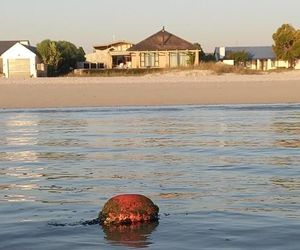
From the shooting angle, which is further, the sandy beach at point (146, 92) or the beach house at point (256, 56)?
the beach house at point (256, 56)

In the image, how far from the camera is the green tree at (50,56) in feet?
179

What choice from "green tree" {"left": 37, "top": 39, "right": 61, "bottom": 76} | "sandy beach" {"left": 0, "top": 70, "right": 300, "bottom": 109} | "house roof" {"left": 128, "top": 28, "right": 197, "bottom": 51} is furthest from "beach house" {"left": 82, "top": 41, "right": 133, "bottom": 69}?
"sandy beach" {"left": 0, "top": 70, "right": 300, "bottom": 109}

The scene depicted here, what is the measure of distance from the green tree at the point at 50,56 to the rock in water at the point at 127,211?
47981 millimetres

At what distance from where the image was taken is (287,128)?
1611 cm

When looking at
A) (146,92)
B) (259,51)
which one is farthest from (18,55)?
→ (259,51)

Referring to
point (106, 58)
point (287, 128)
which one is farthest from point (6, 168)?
point (106, 58)

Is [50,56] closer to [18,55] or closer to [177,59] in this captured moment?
[18,55]

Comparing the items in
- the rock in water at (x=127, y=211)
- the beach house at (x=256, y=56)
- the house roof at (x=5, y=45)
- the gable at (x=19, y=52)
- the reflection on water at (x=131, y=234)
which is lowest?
the reflection on water at (x=131, y=234)

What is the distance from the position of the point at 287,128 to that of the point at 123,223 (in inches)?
395

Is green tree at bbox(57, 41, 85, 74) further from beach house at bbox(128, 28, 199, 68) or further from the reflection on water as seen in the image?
the reflection on water

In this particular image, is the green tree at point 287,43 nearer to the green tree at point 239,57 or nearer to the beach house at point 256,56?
the beach house at point 256,56

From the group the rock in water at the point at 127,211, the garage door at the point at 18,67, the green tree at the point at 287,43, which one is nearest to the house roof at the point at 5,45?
the garage door at the point at 18,67

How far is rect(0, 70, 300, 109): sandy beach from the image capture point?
27.4 metres

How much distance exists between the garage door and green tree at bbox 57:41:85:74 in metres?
2.47
